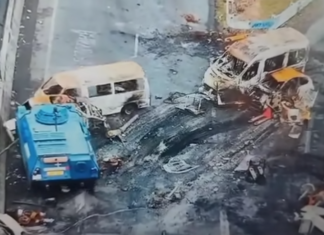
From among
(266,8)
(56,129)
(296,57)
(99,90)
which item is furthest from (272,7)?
(56,129)

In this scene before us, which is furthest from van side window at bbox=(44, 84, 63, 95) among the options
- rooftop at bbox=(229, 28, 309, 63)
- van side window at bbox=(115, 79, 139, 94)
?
rooftop at bbox=(229, 28, 309, 63)

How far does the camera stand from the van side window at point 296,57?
65.1 inches

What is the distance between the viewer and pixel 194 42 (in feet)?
5.58

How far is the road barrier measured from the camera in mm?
1694

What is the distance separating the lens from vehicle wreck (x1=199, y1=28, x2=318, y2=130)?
5.38 feet

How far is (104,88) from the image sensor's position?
1592 millimetres

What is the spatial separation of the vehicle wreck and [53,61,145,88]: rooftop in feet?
0.45

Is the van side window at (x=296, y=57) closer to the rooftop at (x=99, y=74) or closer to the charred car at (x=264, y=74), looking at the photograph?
the charred car at (x=264, y=74)

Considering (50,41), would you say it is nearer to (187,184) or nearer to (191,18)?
(191,18)

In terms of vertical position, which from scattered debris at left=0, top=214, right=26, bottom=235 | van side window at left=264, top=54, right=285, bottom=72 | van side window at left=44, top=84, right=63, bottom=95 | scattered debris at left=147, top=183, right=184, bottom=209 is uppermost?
van side window at left=264, top=54, right=285, bottom=72

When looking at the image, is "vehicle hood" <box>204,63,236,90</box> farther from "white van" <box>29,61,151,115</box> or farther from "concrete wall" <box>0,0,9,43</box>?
"concrete wall" <box>0,0,9,43</box>

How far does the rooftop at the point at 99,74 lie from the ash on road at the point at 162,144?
0.02 m

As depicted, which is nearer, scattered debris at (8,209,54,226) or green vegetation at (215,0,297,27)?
scattered debris at (8,209,54,226)

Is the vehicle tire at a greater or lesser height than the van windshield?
lesser
